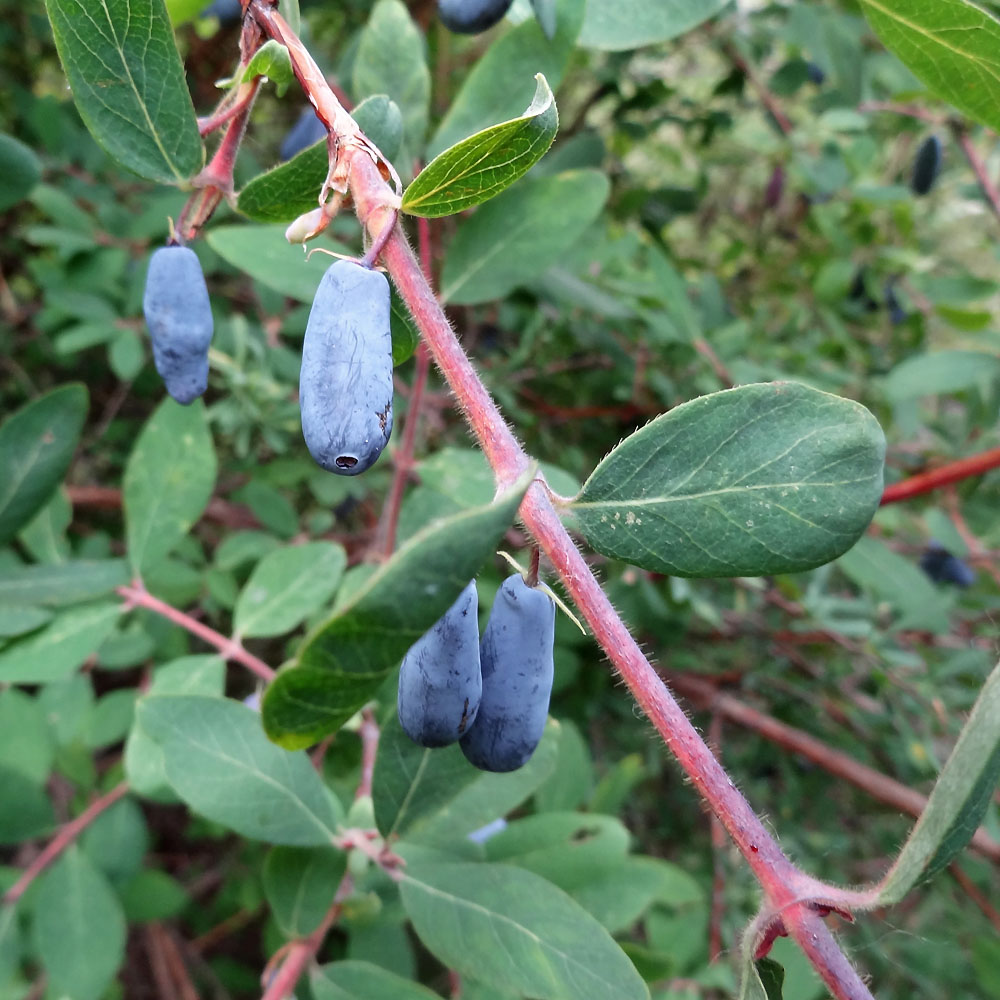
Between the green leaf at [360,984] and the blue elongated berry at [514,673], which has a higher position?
the blue elongated berry at [514,673]

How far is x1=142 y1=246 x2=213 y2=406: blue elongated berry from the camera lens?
2.48ft

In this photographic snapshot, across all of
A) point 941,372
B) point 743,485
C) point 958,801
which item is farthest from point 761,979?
point 941,372

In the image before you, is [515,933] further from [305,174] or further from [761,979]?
[305,174]

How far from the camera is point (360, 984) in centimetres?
94

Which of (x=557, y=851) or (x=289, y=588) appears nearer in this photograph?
(x=557, y=851)

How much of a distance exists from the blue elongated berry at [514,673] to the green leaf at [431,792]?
27 centimetres

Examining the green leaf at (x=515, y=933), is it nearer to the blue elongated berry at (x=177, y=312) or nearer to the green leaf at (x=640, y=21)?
the blue elongated berry at (x=177, y=312)

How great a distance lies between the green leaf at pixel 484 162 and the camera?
583 millimetres

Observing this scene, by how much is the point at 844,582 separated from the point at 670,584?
1.30 metres

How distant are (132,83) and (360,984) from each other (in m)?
0.96

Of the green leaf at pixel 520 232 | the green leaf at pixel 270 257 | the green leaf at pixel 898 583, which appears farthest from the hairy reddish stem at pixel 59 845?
the green leaf at pixel 898 583

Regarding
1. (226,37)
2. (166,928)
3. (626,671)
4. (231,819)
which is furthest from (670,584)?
(226,37)

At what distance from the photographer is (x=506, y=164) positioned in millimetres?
639

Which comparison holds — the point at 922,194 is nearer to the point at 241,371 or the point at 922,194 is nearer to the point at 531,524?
the point at 241,371
